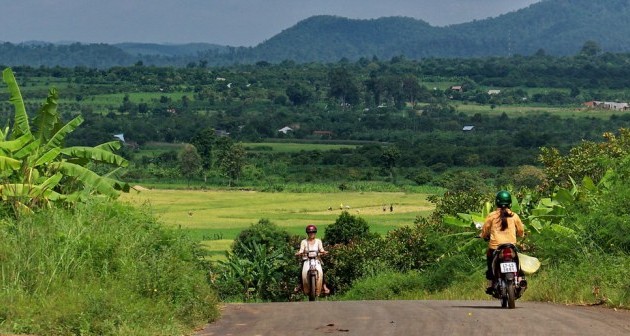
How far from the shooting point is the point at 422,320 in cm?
1193

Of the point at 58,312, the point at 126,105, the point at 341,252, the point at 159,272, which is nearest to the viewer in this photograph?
the point at 58,312

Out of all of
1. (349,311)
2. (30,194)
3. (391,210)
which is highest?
(30,194)

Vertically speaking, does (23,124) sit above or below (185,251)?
above

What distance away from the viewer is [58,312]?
1068 cm

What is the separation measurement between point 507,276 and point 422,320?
1862 millimetres

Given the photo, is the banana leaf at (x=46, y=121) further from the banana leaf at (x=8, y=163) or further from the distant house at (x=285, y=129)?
the distant house at (x=285, y=129)

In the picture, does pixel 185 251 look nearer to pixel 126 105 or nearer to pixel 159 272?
pixel 159 272

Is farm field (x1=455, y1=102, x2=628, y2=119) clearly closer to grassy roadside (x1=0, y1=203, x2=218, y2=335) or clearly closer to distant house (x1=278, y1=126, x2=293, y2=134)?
distant house (x1=278, y1=126, x2=293, y2=134)

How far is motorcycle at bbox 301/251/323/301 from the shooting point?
1928 centimetres

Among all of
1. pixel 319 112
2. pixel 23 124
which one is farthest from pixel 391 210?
pixel 319 112

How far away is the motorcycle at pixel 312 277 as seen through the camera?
1928cm

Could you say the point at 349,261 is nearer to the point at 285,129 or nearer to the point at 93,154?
the point at 93,154

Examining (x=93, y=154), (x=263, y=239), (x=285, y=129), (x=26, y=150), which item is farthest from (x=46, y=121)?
(x=285, y=129)

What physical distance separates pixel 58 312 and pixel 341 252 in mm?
29387
